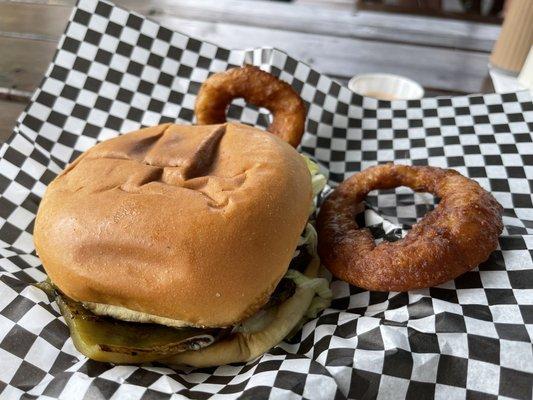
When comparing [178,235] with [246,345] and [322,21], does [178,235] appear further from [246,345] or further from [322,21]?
[322,21]

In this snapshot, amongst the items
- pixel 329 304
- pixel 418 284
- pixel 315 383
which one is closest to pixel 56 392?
pixel 315 383

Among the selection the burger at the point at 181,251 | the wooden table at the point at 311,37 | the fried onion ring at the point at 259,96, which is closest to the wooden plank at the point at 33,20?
the wooden table at the point at 311,37

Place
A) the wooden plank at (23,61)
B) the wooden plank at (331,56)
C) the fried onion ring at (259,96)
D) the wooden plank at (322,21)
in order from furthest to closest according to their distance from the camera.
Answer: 1. the wooden plank at (322,21)
2. the wooden plank at (331,56)
3. the wooden plank at (23,61)
4. the fried onion ring at (259,96)

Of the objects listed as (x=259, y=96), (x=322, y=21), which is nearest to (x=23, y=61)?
(x=259, y=96)

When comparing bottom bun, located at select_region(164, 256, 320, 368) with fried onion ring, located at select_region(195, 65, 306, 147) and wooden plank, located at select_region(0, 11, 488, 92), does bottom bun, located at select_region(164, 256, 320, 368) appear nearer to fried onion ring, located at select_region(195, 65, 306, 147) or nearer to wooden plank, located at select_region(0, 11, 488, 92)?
fried onion ring, located at select_region(195, 65, 306, 147)

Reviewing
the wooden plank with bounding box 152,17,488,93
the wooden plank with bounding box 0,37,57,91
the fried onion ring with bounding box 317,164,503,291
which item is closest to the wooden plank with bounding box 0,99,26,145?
the wooden plank with bounding box 0,37,57,91

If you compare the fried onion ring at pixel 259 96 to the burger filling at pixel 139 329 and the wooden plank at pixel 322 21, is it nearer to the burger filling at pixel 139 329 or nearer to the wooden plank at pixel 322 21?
the burger filling at pixel 139 329

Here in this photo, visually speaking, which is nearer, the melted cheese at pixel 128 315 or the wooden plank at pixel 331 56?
the melted cheese at pixel 128 315
